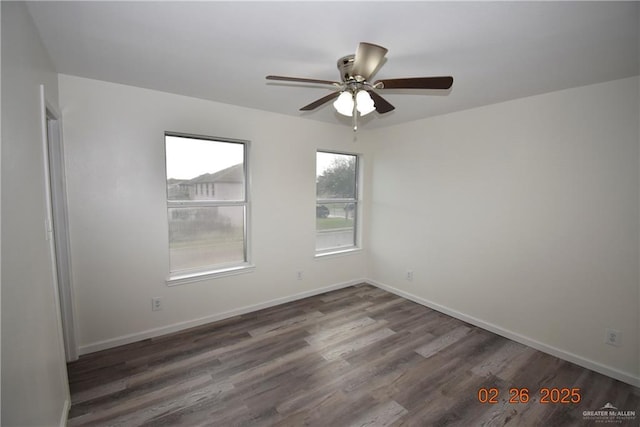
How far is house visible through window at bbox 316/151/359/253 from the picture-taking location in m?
4.02

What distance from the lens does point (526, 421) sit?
6.05 ft

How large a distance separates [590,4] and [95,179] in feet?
11.5

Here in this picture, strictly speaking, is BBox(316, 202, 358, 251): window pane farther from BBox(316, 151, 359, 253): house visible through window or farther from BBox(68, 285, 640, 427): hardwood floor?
Result: BBox(68, 285, 640, 427): hardwood floor

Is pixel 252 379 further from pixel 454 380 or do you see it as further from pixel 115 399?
pixel 454 380

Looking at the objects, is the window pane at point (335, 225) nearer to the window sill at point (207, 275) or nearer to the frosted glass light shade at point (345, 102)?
the window sill at point (207, 275)

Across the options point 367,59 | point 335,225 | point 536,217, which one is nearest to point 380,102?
point 367,59

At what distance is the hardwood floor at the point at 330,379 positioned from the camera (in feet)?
6.10

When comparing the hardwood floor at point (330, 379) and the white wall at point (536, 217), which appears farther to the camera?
the white wall at point (536, 217)

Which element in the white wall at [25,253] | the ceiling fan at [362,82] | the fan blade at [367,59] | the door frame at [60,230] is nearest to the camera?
the white wall at [25,253]

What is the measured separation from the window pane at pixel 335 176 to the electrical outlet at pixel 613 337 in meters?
3.07

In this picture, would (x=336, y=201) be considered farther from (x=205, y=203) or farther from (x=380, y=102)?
(x=380, y=102)

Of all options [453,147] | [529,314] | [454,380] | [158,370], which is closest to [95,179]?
[158,370]

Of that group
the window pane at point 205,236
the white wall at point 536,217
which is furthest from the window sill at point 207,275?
the white wall at point 536,217

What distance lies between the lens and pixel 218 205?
3.13 metres
